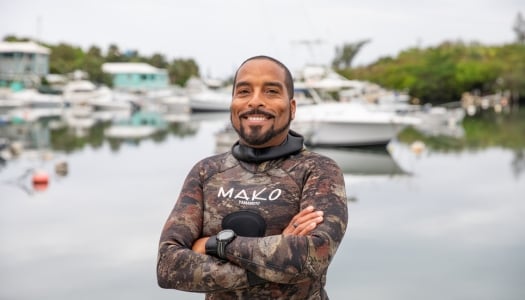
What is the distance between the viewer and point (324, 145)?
2614 cm

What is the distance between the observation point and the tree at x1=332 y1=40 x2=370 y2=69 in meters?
92.4

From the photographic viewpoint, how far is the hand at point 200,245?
2.38 metres

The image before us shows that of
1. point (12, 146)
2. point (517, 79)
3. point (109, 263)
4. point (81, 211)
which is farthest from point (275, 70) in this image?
point (517, 79)

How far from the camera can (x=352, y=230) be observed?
1238 cm

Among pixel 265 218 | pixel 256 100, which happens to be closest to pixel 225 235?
pixel 265 218

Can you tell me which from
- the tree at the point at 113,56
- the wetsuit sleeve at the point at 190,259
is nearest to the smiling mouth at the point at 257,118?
the wetsuit sleeve at the point at 190,259

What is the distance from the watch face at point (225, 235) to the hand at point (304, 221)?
0.61ft

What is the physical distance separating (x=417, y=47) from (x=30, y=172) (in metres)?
92.0

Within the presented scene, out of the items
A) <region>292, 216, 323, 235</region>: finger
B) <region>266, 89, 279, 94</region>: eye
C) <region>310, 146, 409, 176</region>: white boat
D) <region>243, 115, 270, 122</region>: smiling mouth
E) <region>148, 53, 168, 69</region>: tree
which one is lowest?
<region>148, 53, 168, 69</region>: tree

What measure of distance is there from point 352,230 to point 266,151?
10.2 m

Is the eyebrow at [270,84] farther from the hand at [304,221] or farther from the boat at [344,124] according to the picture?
the boat at [344,124]

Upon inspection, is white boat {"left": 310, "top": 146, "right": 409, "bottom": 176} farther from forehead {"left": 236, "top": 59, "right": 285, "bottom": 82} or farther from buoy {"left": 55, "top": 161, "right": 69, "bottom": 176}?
forehead {"left": 236, "top": 59, "right": 285, "bottom": 82}

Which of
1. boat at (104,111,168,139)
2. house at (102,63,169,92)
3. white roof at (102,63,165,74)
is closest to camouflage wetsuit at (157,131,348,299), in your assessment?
boat at (104,111,168,139)

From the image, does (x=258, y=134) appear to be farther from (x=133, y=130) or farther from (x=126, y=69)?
(x=126, y=69)
